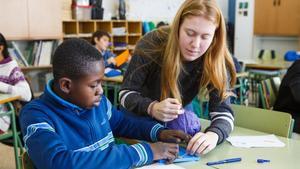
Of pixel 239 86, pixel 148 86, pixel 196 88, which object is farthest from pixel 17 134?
pixel 239 86

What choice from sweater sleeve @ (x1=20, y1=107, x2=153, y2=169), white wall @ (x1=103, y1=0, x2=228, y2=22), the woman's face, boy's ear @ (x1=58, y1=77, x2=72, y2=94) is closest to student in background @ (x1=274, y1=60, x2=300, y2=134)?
the woman's face

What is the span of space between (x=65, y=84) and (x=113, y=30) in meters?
4.67

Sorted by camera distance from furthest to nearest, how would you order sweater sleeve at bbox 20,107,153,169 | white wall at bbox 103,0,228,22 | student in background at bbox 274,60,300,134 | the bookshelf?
white wall at bbox 103,0,228,22
the bookshelf
student in background at bbox 274,60,300,134
sweater sleeve at bbox 20,107,153,169

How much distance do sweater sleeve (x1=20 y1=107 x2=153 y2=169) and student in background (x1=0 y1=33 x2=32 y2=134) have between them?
1.74 metres

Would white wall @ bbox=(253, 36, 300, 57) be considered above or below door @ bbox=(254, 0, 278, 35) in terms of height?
below

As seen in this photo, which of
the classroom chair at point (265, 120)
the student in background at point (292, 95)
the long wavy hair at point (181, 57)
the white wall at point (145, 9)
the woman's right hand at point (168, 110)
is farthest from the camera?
the white wall at point (145, 9)

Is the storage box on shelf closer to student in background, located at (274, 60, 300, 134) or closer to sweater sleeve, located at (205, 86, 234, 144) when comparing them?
student in background, located at (274, 60, 300, 134)

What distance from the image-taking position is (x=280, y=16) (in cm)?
695

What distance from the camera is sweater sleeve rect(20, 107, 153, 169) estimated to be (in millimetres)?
994

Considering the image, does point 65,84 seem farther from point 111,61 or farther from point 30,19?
point 30,19

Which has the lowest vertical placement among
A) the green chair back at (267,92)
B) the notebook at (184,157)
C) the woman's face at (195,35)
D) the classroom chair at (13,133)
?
the classroom chair at (13,133)

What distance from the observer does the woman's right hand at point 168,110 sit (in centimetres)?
135

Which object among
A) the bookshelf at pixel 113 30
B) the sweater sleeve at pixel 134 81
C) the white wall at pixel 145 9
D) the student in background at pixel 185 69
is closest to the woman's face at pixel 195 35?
the student in background at pixel 185 69

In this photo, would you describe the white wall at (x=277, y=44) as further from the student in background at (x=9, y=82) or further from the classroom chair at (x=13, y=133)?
the classroom chair at (x=13, y=133)
